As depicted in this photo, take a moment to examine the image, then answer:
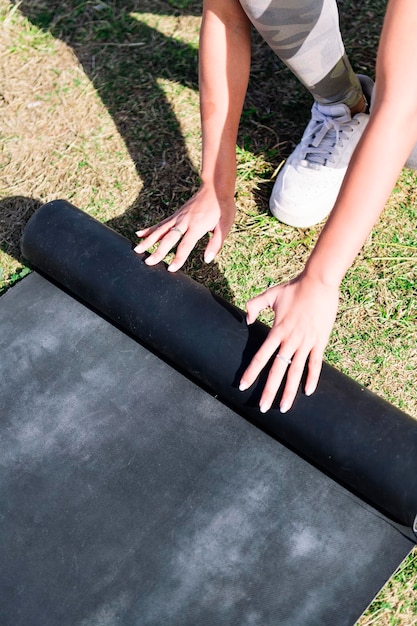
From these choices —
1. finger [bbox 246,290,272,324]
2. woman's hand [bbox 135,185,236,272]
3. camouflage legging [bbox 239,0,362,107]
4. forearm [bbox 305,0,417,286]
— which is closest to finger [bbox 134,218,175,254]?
woman's hand [bbox 135,185,236,272]

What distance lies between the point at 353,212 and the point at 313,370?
1.25ft

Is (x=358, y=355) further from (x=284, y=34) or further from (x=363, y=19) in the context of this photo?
(x=363, y=19)

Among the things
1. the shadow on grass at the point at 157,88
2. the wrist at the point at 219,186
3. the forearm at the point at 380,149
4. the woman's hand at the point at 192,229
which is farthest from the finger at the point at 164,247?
the forearm at the point at 380,149

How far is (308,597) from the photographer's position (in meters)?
1.66

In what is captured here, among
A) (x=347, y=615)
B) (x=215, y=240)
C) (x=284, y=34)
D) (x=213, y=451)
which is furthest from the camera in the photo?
(x=284, y=34)

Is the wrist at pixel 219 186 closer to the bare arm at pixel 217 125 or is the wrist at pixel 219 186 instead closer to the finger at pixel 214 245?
the bare arm at pixel 217 125

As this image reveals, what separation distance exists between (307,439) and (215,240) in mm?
633

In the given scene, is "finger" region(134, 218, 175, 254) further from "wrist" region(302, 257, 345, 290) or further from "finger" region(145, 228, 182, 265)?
"wrist" region(302, 257, 345, 290)

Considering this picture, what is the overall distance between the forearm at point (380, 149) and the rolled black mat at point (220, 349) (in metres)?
0.31

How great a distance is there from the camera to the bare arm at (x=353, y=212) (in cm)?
161

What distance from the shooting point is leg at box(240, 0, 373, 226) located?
7.30ft

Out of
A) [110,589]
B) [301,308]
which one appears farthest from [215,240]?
[110,589]

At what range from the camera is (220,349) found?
1879 millimetres

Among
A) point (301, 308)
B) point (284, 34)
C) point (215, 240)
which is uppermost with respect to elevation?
point (284, 34)
